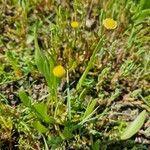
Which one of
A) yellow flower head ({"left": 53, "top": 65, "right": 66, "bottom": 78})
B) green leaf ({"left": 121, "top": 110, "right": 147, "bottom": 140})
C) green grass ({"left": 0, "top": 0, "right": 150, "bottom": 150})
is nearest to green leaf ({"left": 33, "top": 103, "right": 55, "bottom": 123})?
green grass ({"left": 0, "top": 0, "right": 150, "bottom": 150})

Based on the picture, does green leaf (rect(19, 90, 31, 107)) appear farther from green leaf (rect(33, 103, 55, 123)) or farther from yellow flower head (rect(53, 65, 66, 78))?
yellow flower head (rect(53, 65, 66, 78))

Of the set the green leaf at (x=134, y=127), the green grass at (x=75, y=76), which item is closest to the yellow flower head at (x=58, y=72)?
the green grass at (x=75, y=76)

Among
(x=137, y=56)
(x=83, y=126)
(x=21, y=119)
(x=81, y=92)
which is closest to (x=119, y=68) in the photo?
(x=137, y=56)

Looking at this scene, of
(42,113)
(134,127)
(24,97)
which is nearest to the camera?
(24,97)

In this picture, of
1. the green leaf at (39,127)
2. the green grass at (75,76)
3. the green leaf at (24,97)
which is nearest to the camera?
the green leaf at (24,97)

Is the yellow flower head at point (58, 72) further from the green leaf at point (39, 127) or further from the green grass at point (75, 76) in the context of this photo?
the green leaf at point (39, 127)

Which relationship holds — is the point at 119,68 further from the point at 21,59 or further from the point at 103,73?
the point at 21,59

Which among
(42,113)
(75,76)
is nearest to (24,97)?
(42,113)

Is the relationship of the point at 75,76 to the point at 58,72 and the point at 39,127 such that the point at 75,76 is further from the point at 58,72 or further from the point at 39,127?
the point at 39,127

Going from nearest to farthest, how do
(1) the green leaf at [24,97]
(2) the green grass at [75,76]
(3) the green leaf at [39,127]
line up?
(1) the green leaf at [24,97]
(3) the green leaf at [39,127]
(2) the green grass at [75,76]
